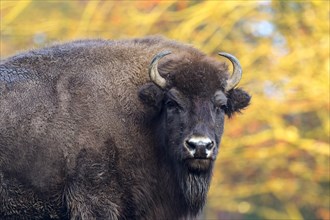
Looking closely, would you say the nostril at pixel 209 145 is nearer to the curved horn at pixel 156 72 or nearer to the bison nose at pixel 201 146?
the bison nose at pixel 201 146

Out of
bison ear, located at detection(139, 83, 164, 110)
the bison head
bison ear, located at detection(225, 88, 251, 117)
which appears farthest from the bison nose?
bison ear, located at detection(225, 88, 251, 117)

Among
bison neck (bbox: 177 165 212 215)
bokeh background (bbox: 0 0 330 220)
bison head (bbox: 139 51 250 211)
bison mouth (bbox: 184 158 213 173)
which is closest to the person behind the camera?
bison mouth (bbox: 184 158 213 173)

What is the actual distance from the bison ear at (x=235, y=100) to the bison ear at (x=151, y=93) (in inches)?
34.2

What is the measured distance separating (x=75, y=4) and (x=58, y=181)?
15407mm

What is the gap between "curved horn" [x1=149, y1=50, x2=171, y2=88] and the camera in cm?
962

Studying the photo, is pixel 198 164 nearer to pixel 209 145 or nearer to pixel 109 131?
pixel 209 145

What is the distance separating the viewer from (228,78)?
10086mm

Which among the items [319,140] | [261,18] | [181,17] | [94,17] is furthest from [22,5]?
[319,140]

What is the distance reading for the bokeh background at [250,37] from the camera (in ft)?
75.3

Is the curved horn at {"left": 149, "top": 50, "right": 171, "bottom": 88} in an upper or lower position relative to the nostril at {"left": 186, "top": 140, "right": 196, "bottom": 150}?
upper

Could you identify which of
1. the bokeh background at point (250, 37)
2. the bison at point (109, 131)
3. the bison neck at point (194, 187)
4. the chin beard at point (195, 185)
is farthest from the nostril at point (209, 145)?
the bokeh background at point (250, 37)

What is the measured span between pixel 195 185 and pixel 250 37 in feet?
52.2

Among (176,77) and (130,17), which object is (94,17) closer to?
(130,17)

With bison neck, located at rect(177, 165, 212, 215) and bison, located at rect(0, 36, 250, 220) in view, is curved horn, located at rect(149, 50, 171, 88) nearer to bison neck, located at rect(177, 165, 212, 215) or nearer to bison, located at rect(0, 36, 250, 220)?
bison, located at rect(0, 36, 250, 220)
